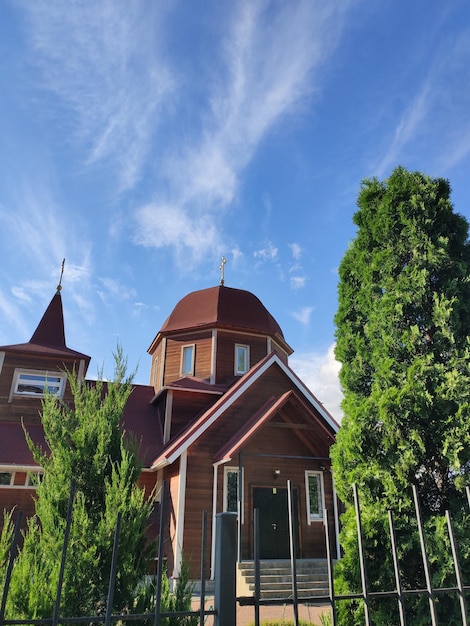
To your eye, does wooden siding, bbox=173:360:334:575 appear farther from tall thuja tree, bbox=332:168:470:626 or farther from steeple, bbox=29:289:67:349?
steeple, bbox=29:289:67:349

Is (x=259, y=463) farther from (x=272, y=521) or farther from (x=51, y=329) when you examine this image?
(x=51, y=329)

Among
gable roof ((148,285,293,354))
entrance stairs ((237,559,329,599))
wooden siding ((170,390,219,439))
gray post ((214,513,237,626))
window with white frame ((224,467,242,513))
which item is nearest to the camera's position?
gray post ((214,513,237,626))

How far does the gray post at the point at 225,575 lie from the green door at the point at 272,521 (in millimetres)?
10988

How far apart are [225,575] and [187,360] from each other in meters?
15.7

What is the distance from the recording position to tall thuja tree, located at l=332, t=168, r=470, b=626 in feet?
16.6

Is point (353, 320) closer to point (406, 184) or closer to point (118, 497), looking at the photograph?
point (406, 184)

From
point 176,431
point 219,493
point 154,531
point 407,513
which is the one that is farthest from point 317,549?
point 407,513

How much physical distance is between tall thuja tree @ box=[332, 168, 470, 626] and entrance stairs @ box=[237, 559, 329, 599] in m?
6.19

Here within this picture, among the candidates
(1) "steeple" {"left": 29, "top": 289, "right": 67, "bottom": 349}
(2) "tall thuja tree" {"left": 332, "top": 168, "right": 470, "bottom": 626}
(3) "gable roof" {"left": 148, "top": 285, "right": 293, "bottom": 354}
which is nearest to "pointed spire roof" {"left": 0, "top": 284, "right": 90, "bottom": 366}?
(1) "steeple" {"left": 29, "top": 289, "right": 67, "bottom": 349}

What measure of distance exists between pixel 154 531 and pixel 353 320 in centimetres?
940

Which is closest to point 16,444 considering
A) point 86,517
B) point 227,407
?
point 227,407

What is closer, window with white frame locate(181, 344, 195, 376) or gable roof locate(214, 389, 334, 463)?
gable roof locate(214, 389, 334, 463)

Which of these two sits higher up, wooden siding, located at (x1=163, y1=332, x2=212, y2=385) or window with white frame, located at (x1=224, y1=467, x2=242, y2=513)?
wooden siding, located at (x1=163, y1=332, x2=212, y2=385)

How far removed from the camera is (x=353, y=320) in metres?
6.91
